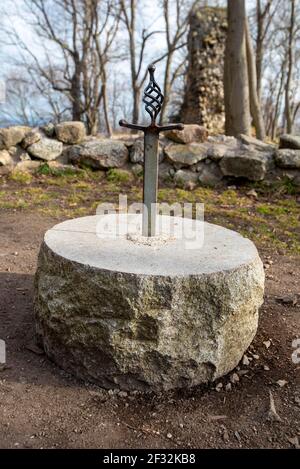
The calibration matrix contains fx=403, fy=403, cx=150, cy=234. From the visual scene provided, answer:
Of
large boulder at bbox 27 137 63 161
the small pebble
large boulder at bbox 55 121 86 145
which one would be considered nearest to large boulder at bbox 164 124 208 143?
large boulder at bbox 55 121 86 145

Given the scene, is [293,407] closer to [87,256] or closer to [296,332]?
[296,332]

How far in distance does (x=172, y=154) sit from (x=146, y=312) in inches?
183

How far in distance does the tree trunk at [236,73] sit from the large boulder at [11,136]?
3550mm

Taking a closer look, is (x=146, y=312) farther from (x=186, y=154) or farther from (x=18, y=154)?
(x=18, y=154)

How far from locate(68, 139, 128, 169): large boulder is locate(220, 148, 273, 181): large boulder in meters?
1.60

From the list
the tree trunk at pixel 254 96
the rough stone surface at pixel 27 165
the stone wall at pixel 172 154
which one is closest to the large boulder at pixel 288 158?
the stone wall at pixel 172 154

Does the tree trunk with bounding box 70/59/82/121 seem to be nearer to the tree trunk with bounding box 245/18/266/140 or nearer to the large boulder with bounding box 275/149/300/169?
the tree trunk with bounding box 245/18/266/140

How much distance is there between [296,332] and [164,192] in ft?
11.1

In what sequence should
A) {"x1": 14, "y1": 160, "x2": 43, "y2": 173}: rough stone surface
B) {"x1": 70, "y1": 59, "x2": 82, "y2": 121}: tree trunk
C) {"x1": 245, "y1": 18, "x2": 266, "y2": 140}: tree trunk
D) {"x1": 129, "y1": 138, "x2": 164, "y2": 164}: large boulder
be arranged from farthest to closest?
{"x1": 70, "y1": 59, "x2": 82, "y2": 121}: tree trunk → {"x1": 245, "y1": 18, "x2": 266, "y2": 140}: tree trunk → {"x1": 129, "y1": 138, "x2": 164, "y2": 164}: large boulder → {"x1": 14, "y1": 160, "x2": 43, "y2": 173}: rough stone surface

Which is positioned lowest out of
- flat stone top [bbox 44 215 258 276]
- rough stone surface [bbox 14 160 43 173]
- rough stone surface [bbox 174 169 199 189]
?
rough stone surface [bbox 174 169 199 189]

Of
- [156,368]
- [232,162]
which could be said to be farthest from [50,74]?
[156,368]

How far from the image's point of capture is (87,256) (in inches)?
80.7

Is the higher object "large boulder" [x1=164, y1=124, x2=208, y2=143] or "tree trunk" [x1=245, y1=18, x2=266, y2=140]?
"tree trunk" [x1=245, y1=18, x2=266, y2=140]

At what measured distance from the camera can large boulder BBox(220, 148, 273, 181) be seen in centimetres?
597
